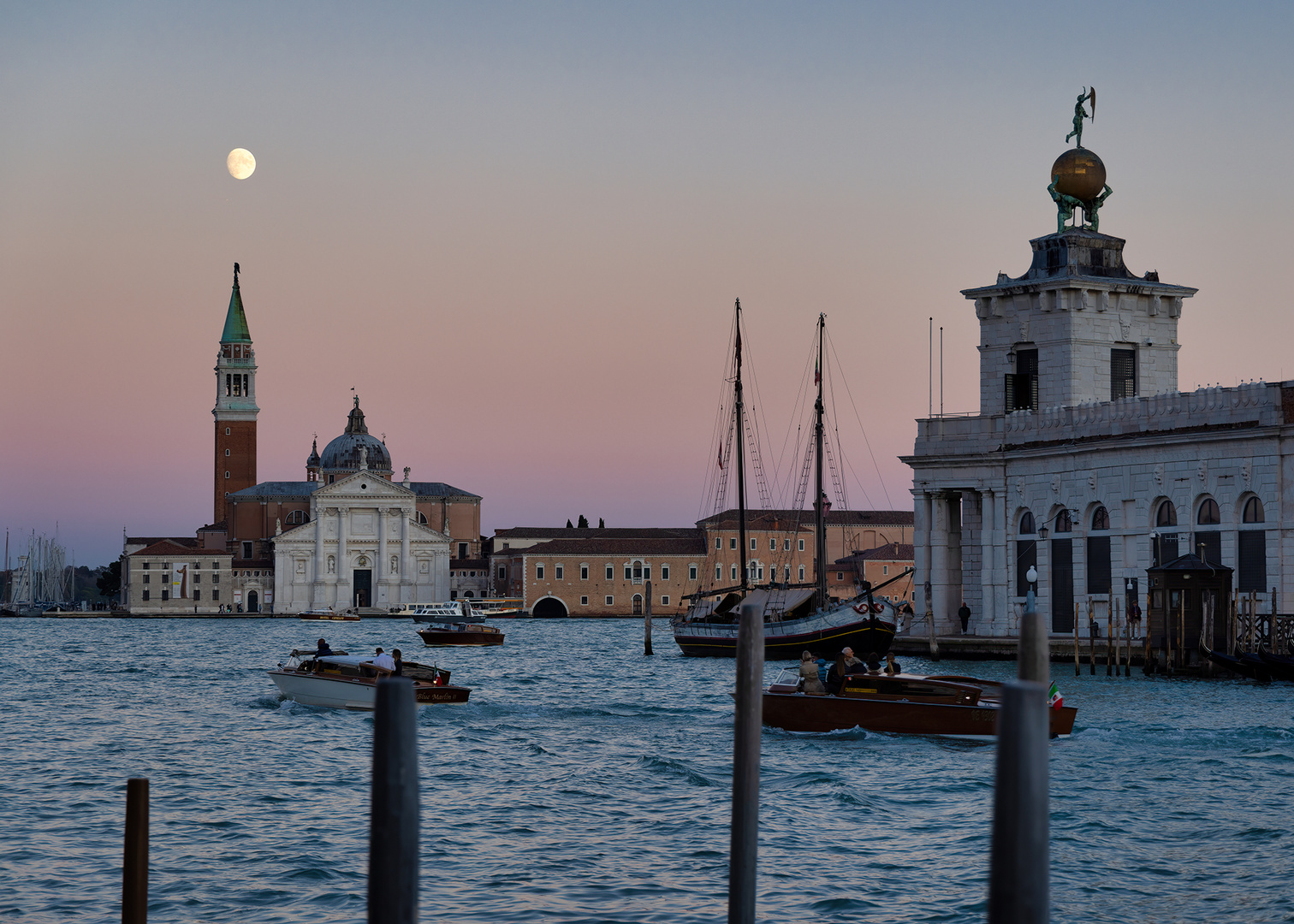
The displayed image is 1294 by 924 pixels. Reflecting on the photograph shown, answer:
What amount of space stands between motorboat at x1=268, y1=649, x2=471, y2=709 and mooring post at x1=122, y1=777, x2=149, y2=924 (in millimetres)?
21115

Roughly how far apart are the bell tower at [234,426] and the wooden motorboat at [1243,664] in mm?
104076

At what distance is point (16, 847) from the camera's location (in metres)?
17.1

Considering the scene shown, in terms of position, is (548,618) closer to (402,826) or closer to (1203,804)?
(1203,804)

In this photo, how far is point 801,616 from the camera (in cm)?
4981

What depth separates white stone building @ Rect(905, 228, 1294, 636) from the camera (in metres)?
38.0

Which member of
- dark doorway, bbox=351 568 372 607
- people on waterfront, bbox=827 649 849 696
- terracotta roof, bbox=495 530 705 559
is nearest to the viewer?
people on waterfront, bbox=827 649 849 696

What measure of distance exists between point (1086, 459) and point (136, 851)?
3580 cm

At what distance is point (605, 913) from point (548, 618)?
10550cm

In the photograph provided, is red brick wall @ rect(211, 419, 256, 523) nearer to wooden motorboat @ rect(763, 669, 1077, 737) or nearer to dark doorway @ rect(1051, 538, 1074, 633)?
dark doorway @ rect(1051, 538, 1074, 633)

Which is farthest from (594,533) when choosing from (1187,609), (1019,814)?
(1019,814)

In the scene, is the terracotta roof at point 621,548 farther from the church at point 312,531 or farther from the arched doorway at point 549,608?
the church at point 312,531

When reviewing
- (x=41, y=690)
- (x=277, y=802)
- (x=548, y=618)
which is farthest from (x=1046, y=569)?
(x=548, y=618)

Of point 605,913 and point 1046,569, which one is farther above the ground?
point 1046,569

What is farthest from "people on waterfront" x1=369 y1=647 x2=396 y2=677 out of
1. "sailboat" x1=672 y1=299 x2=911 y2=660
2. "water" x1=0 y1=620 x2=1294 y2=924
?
"sailboat" x1=672 y1=299 x2=911 y2=660
